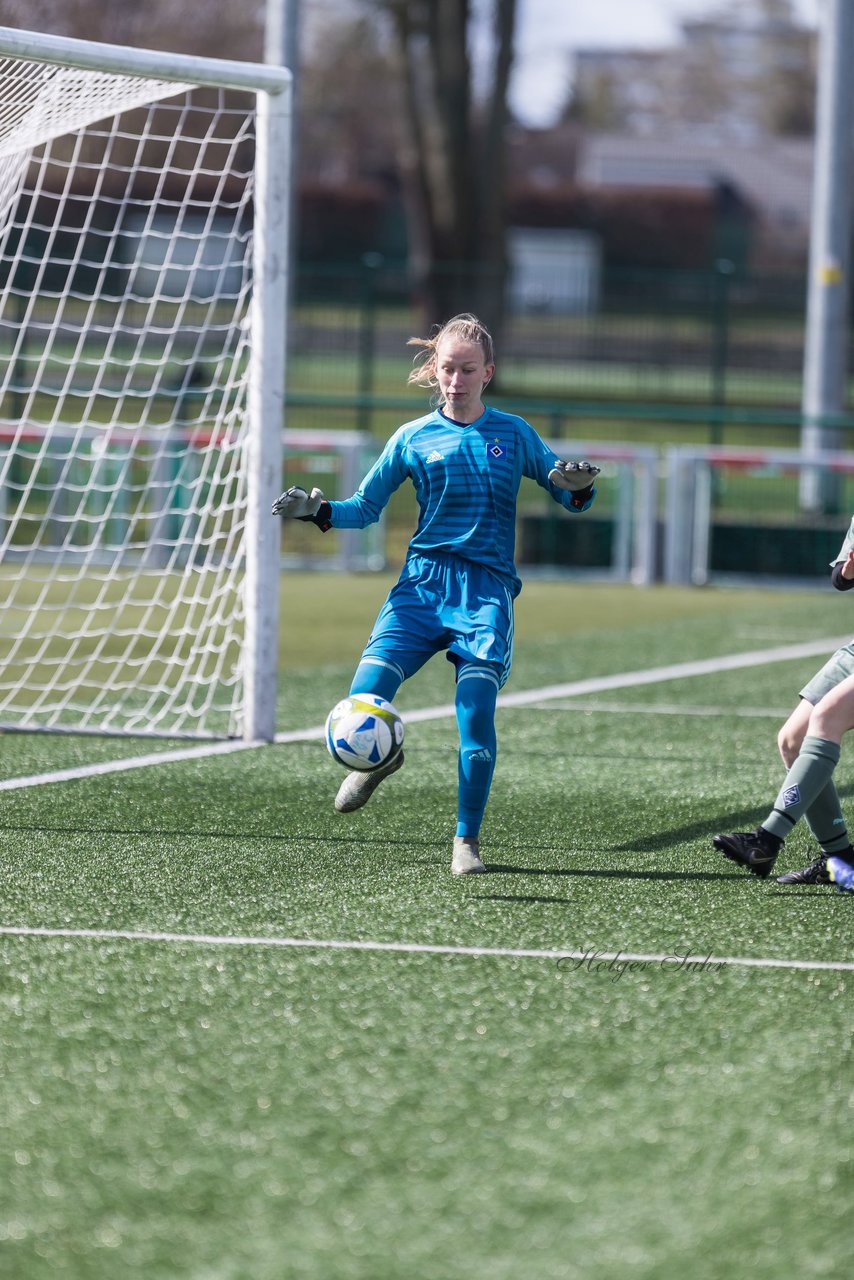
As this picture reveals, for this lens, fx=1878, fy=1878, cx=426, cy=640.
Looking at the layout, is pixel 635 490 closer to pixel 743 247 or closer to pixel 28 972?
pixel 28 972

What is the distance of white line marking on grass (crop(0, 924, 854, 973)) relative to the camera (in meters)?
4.45

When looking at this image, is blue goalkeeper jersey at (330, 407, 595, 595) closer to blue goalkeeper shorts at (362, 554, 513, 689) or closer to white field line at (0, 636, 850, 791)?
blue goalkeeper shorts at (362, 554, 513, 689)

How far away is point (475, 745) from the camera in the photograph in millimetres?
5441

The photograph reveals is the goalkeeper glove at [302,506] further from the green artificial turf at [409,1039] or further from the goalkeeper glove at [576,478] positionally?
the green artificial turf at [409,1039]

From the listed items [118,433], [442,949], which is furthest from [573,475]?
[118,433]

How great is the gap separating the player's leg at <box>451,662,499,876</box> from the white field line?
1.98 meters

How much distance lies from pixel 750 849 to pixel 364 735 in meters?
1.15

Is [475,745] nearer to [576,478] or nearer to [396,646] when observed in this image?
[396,646]

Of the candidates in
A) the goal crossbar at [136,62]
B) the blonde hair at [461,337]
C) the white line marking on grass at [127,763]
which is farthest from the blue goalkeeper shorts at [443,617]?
the goal crossbar at [136,62]

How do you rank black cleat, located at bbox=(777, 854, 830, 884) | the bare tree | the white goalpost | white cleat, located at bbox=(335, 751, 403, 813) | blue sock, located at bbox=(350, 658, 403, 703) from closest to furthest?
black cleat, located at bbox=(777, 854, 830, 884), blue sock, located at bbox=(350, 658, 403, 703), white cleat, located at bbox=(335, 751, 403, 813), the white goalpost, the bare tree

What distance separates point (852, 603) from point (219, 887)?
10589 millimetres

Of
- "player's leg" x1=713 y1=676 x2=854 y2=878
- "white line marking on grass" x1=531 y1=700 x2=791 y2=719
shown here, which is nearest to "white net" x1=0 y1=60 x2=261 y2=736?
"white line marking on grass" x1=531 y1=700 x2=791 y2=719

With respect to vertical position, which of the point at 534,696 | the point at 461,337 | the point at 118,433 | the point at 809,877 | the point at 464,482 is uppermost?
the point at 461,337

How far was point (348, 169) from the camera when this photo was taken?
59.0m
